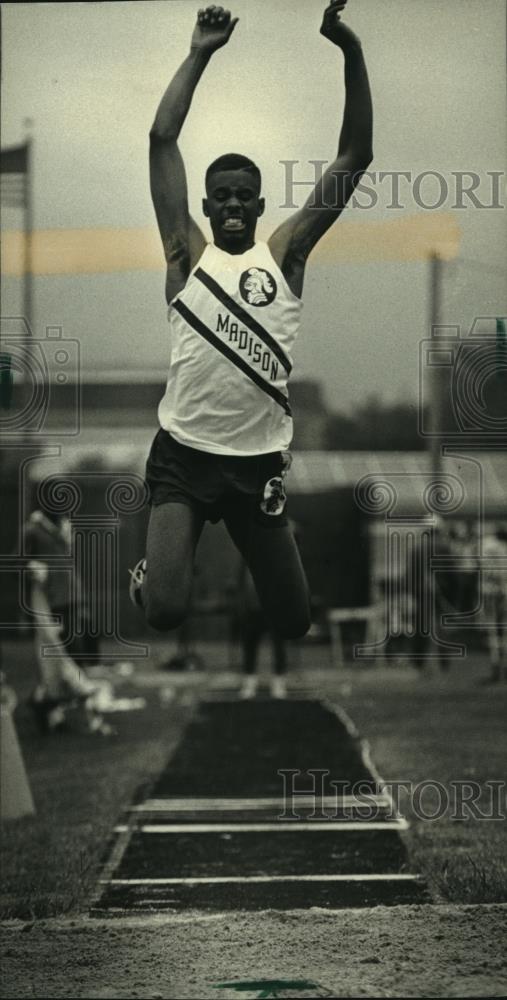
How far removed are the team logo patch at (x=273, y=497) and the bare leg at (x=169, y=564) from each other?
0.26 m

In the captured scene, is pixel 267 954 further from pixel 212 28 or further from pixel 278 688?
pixel 278 688

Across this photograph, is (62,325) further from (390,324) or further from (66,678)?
(66,678)

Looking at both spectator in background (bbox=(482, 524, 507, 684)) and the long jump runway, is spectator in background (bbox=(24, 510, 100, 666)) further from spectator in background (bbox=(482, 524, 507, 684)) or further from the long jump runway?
spectator in background (bbox=(482, 524, 507, 684))

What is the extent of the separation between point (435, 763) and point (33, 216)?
450 cm

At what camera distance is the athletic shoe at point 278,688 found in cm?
1542

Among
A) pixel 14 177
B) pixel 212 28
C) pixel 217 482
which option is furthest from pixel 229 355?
pixel 14 177

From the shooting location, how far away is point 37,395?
314 inches

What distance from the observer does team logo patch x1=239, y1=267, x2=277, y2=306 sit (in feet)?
17.5

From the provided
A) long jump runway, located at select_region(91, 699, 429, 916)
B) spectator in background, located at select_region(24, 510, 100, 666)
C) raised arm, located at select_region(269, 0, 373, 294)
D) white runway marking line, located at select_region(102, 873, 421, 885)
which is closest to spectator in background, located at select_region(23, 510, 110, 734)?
spectator in background, located at select_region(24, 510, 100, 666)

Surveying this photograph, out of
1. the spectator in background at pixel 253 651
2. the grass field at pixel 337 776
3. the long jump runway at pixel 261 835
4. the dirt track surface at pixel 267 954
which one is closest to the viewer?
the dirt track surface at pixel 267 954

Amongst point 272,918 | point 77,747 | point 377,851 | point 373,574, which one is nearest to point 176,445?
point 272,918

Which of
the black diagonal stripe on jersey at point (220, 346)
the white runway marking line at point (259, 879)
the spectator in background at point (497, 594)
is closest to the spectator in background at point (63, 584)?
the white runway marking line at point (259, 879)

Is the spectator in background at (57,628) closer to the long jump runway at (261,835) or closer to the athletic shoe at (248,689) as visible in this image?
the long jump runway at (261,835)

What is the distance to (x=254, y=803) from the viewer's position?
8.89 m
